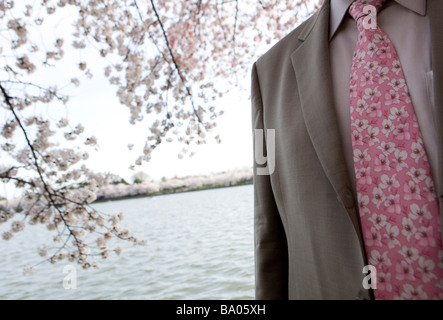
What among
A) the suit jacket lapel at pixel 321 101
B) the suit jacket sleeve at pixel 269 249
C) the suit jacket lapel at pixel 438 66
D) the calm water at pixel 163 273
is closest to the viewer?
the suit jacket lapel at pixel 438 66

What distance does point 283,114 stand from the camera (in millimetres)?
853

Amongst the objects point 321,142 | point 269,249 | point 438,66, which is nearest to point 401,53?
point 438,66

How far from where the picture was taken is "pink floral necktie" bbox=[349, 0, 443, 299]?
1.88 feet

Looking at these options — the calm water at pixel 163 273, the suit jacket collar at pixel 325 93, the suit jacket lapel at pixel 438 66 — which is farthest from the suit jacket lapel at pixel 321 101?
the calm water at pixel 163 273

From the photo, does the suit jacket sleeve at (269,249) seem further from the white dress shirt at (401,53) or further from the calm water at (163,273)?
the calm water at (163,273)

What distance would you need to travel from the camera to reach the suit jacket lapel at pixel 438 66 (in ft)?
1.80

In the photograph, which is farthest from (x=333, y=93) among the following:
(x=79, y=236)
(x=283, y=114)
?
(x=79, y=236)

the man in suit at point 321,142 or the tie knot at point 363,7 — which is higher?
the tie knot at point 363,7

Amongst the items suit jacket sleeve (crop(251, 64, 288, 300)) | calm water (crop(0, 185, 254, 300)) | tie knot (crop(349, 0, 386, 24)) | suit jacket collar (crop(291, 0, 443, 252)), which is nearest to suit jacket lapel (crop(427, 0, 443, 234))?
suit jacket collar (crop(291, 0, 443, 252))

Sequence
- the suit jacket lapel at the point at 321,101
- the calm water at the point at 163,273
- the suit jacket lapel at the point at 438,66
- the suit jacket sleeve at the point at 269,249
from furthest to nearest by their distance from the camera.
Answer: the calm water at the point at 163,273
the suit jacket sleeve at the point at 269,249
the suit jacket lapel at the point at 321,101
the suit jacket lapel at the point at 438,66

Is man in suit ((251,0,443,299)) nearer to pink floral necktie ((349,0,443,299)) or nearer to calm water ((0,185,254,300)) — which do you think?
pink floral necktie ((349,0,443,299))

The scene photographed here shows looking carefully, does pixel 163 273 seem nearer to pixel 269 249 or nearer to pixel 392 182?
pixel 269 249
